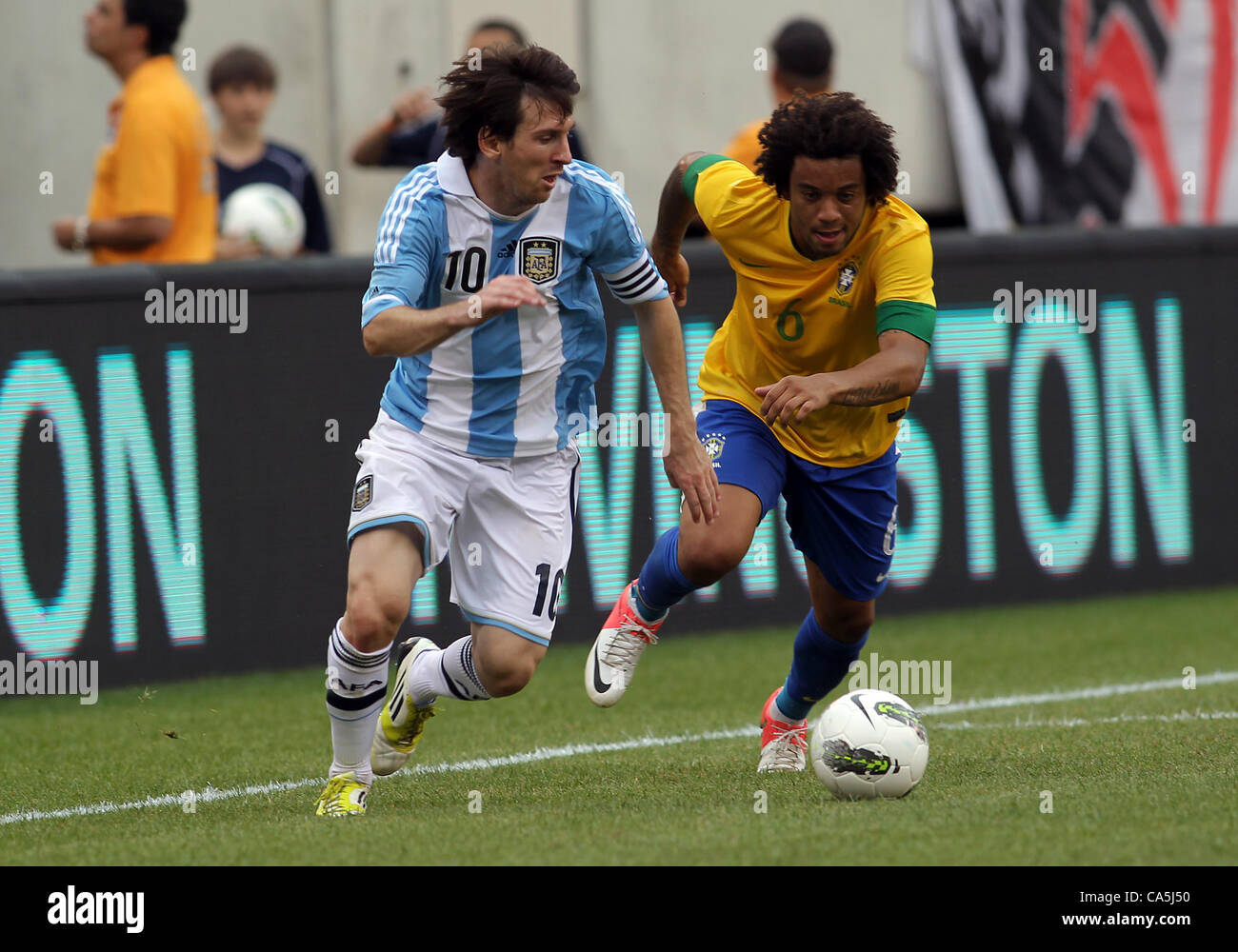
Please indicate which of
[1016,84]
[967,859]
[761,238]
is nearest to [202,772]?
[761,238]

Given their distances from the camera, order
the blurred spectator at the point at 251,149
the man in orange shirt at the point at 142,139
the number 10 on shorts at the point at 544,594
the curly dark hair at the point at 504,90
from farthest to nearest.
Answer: the blurred spectator at the point at 251,149, the man in orange shirt at the point at 142,139, the number 10 on shorts at the point at 544,594, the curly dark hair at the point at 504,90

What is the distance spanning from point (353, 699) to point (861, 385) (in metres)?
1.73

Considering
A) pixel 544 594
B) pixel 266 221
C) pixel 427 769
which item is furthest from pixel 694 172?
pixel 266 221

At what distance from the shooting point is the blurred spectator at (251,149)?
34.6ft

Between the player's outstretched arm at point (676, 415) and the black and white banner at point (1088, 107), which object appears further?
the black and white banner at point (1088, 107)

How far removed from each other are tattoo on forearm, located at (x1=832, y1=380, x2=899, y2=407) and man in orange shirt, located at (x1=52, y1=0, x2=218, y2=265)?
4016mm

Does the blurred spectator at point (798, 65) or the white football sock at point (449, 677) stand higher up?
the blurred spectator at point (798, 65)

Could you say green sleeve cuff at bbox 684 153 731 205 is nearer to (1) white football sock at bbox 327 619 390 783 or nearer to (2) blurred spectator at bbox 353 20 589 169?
(1) white football sock at bbox 327 619 390 783

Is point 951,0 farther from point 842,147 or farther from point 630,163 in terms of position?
point 842,147

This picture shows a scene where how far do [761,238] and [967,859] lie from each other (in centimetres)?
234

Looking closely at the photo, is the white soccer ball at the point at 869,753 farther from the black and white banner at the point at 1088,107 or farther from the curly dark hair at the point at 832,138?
the black and white banner at the point at 1088,107

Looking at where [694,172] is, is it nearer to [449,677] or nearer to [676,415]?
[676,415]

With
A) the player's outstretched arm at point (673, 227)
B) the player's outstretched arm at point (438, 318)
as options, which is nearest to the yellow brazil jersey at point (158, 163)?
the player's outstretched arm at point (673, 227)

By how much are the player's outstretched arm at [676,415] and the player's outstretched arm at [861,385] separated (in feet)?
0.78
